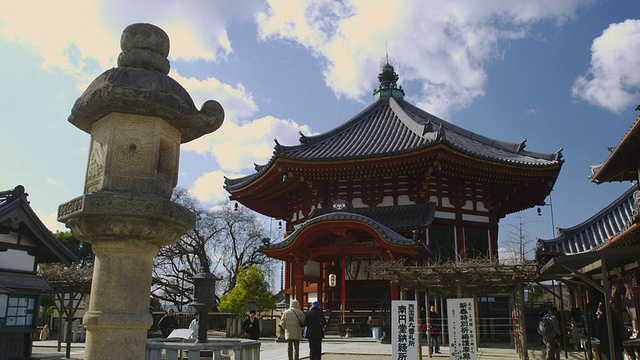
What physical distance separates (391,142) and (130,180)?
17348 millimetres

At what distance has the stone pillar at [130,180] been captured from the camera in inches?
189

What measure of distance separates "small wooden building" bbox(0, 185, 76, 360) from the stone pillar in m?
9.10

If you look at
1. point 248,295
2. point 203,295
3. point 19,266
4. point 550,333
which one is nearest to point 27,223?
point 19,266

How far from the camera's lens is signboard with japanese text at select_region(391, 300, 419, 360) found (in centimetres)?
1000

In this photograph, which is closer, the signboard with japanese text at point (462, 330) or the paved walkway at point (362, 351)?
the signboard with japanese text at point (462, 330)

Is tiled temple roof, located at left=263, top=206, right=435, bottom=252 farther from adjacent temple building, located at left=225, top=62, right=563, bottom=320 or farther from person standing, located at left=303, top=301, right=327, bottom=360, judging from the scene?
person standing, located at left=303, top=301, right=327, bottom=360

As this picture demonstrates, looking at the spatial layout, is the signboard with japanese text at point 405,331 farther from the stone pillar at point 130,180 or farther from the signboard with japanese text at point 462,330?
the stone pillar at point 130,180

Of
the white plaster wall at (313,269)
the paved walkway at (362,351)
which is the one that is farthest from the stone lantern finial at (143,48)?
the white plaster wall at (313,269)

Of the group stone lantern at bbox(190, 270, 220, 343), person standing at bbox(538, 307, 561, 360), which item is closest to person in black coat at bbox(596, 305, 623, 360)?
person standing at bbox(538, 307, 561, 360)

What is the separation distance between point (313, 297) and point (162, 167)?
58.9 ft

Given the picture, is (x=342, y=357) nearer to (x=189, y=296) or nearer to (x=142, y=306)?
(x=142, y=306)

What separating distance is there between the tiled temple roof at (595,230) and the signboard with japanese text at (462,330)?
4.64 metres

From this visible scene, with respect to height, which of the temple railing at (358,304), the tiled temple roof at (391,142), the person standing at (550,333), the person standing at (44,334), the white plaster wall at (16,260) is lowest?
the person standing at (44,334)

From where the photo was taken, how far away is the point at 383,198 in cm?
2138
